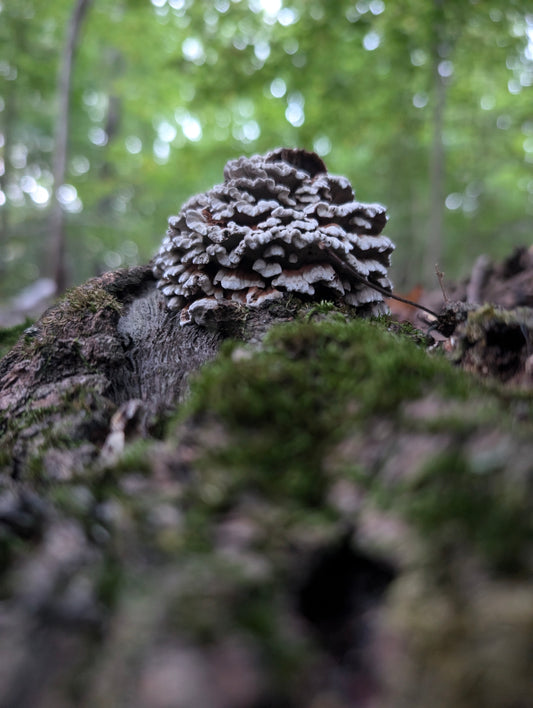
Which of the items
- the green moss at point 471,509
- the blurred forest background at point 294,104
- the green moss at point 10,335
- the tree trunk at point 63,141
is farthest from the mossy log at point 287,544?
the tree trunk at point 63,141

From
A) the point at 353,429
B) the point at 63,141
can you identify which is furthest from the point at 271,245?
the point at 63,141

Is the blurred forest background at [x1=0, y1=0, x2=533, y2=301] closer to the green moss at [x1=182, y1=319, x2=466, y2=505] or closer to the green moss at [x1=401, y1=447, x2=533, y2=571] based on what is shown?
the green moss at [x1=182, y1=319, x2=466, y2=505]

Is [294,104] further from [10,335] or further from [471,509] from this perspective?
[471,509]

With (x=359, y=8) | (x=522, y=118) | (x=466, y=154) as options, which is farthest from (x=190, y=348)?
(x=466, y=154)

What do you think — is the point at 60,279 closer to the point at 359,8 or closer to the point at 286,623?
the point at 359,8

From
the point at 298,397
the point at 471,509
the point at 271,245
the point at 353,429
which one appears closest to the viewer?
the point at 471,509

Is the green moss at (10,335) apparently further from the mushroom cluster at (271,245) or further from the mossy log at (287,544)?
the mossy log at (287,544)
